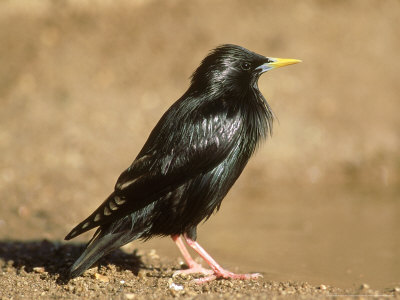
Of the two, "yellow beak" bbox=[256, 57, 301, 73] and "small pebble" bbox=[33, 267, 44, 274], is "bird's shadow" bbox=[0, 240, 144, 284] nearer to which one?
"small pebble" bbox=[33, 267, 44, 274]

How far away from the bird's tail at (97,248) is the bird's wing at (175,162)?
13cm

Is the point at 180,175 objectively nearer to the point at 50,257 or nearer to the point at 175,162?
the point at 175,162

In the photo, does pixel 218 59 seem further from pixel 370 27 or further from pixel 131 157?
pixel 370 27

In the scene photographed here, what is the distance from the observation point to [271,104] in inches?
427

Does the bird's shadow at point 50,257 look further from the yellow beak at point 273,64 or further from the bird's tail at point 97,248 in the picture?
the yellow beak at point 273,64

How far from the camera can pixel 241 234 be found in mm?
7758

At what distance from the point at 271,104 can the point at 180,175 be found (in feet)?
19.8

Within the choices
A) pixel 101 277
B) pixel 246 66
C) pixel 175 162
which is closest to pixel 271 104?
pixel 246 66

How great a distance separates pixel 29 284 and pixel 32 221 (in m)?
2.54

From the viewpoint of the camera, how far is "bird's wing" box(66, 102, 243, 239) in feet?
16.7

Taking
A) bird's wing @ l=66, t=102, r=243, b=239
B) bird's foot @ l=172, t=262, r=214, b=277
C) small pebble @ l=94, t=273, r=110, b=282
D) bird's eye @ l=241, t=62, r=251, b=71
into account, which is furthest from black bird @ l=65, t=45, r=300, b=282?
bird's eye @ l=241, t=62, r=251, b=71

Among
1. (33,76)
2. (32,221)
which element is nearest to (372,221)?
(32,221)

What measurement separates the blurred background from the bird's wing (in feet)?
5.23

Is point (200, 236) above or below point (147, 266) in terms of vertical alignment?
above
